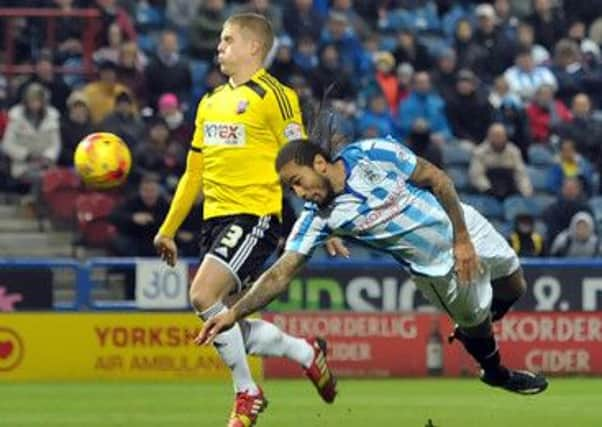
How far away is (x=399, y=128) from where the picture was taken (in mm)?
22172

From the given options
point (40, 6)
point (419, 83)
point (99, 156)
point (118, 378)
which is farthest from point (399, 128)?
point (99, 156)

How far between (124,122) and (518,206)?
157 inches

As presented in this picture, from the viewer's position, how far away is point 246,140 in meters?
11.9

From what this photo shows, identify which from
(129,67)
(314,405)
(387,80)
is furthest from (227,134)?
(387,80)

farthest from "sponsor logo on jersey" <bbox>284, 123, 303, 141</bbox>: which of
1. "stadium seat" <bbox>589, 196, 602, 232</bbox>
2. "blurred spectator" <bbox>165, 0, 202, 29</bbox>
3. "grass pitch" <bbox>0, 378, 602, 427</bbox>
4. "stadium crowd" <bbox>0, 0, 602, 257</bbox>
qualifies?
"blurred spectator" <bbox>165, 0, 202, 29</bbox>

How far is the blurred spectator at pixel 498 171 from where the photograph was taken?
71.0ft

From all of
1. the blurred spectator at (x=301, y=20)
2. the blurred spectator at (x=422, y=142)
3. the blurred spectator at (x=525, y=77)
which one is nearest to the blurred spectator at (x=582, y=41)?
the blurred spectator at (x=525, y=77)

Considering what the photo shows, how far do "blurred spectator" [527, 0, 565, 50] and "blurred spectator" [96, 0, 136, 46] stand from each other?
16.8 ft

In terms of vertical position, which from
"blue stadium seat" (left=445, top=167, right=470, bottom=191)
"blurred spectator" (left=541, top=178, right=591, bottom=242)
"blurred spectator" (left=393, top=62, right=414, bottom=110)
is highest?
"blurred spectator" (left=393, top=62, right=414, bottom=110)

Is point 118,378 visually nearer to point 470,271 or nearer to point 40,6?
point 40,6

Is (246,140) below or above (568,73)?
below

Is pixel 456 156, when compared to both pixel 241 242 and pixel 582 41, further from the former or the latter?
pixel 241 242

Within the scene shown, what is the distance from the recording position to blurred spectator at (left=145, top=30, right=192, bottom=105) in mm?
21953

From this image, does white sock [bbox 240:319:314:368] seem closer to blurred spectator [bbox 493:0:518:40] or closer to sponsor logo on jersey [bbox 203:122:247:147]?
sponsor logo on jersey [bbox 203:122:247:147]
